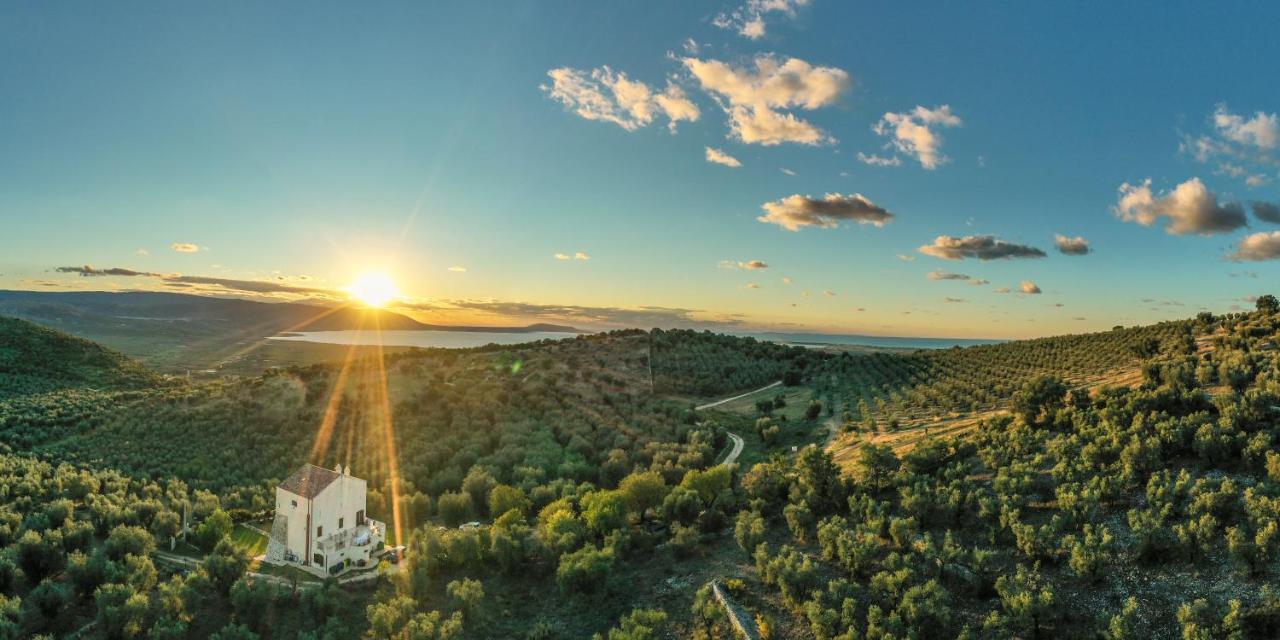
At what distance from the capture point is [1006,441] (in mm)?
33000

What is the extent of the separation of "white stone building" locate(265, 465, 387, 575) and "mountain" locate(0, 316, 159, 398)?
191 feet

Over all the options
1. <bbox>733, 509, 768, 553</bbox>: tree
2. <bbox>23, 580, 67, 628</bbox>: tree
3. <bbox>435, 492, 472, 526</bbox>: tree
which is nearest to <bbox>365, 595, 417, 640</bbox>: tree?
<bbox>23, 580, 67, 628</bbox>: tree

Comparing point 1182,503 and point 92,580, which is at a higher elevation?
point 1182,503

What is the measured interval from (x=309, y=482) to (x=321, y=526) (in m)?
2.75

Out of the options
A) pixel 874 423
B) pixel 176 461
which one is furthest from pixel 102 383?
pixel 874 423

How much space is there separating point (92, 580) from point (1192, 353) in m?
72.2

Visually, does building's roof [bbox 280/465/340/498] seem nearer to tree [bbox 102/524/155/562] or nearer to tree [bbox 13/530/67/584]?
tree [bbox 102/524/155/562]

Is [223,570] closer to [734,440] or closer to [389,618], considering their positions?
[389,618]

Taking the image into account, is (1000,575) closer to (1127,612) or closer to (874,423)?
(1127,612)

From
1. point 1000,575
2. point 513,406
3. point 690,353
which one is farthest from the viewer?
point 690,353

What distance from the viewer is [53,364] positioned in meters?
81.8

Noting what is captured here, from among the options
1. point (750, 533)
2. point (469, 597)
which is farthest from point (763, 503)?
point (469, 597)

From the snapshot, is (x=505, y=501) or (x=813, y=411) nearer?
(x=505, y=501)

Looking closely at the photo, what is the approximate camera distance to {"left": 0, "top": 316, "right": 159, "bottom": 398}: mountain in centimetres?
7300
